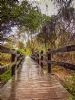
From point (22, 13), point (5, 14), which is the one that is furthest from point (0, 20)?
point (22, 13)

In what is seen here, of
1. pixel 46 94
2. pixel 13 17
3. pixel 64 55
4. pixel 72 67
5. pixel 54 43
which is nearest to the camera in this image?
pixel 72 67

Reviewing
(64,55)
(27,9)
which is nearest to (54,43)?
(64,55)

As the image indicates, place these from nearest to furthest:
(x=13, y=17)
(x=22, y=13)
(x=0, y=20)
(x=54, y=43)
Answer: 1. (x=0, y=20)
2. (x=13, y=17)
3. (x=22, y=13)
4. (x=54, y=43)

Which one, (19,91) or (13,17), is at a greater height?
(13,17)

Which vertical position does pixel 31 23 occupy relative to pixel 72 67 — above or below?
above

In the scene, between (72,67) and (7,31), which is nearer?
(72,67)

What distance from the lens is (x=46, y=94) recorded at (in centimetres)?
571

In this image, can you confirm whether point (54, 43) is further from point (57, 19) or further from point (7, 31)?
point (7, 31)

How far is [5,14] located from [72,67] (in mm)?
9718

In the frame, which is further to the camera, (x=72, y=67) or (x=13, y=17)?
(x=13, y=17)

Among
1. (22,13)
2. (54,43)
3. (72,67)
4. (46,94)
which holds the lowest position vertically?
(46,94)

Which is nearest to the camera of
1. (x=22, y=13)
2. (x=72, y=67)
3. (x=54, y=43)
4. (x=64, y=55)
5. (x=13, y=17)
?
(x=72, y=67)

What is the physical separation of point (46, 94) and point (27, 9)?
462 inches

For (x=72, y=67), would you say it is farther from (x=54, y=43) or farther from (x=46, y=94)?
(x=54, y=43)
